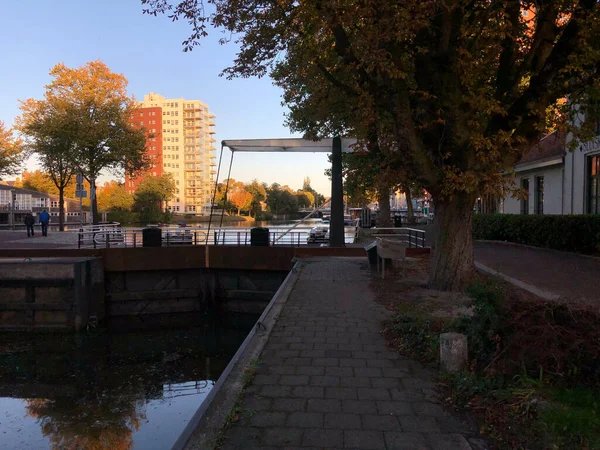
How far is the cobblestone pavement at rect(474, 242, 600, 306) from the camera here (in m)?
8.84

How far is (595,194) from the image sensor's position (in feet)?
53.5

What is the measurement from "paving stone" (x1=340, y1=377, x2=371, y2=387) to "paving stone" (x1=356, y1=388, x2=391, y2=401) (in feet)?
0.40

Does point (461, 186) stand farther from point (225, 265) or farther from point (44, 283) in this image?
point (44, 283)

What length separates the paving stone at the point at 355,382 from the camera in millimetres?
4496

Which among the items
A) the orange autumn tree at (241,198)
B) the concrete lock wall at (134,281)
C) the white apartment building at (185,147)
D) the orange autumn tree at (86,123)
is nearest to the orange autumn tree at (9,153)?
the orange autumn tree at (86,123)

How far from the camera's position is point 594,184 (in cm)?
1639

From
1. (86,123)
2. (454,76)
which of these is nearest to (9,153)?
(86,123)

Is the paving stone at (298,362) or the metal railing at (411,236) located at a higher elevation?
the metal railing at (411,236)

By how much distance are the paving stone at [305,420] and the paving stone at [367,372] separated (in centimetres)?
106

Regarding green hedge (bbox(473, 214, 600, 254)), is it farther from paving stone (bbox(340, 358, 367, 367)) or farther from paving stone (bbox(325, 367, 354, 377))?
paving stone (bbox(325, 367, 354, 377))

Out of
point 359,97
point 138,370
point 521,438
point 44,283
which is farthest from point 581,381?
point 44,283

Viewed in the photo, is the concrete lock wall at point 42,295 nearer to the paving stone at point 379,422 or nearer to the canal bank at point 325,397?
the canal bank at point 325,397

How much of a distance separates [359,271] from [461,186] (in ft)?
15.6

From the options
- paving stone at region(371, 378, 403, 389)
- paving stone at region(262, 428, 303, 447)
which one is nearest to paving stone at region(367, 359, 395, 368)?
paving stone at region(371, 378, 403, 389)
